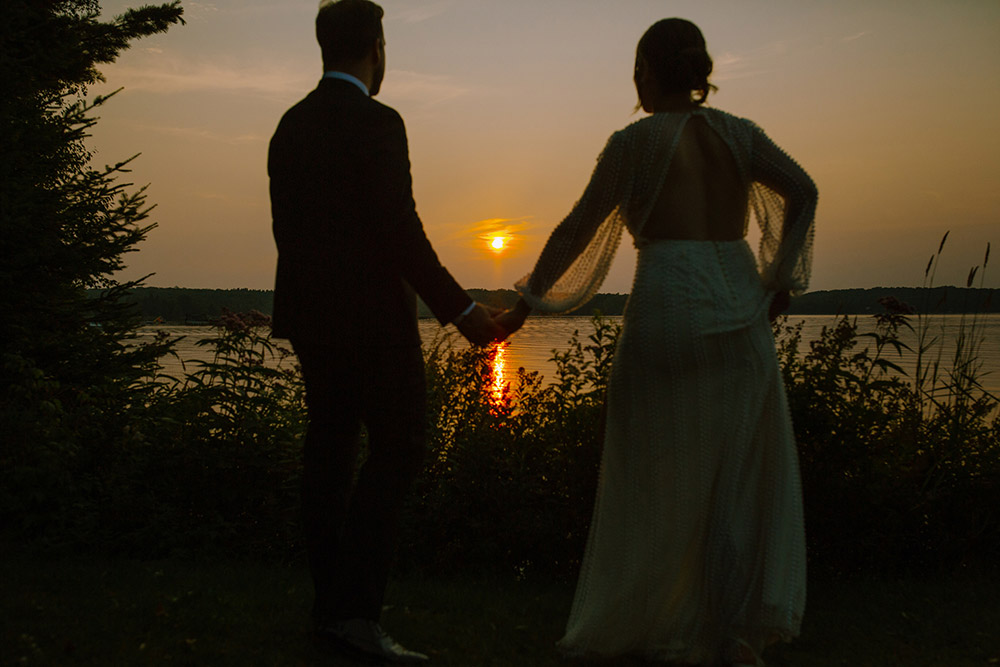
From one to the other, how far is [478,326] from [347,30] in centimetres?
113

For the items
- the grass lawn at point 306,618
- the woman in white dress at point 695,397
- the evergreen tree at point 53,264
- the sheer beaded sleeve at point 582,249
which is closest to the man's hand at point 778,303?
the woman in white dress at point 695,397

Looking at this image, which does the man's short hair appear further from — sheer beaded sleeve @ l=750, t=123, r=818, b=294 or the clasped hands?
sheer beaded sleeve @ l=750, t=123, r=818, b=294

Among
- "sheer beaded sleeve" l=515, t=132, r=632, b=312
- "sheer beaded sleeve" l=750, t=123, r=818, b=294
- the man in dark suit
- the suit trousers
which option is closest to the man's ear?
the man in dark suit

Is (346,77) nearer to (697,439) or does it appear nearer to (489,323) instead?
(489,323)

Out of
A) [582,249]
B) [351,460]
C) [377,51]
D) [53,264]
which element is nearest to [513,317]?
[582,249]

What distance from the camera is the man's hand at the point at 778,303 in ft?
9.52

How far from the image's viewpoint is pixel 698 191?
273 centimetres

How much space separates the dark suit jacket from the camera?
2.60 meters

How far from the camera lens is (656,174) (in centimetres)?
269

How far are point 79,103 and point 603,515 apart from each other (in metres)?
5.11

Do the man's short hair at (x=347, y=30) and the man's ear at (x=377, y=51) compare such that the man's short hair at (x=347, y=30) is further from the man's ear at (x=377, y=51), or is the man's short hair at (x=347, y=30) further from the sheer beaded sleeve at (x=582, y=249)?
the sheer beaded sleeve at (x=582, y=249)

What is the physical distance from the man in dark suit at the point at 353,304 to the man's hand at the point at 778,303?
106cm

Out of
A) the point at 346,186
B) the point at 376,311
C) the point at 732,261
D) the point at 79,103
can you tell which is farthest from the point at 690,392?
the point at 79,103

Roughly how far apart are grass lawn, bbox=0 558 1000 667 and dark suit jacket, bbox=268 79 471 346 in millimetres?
1249
